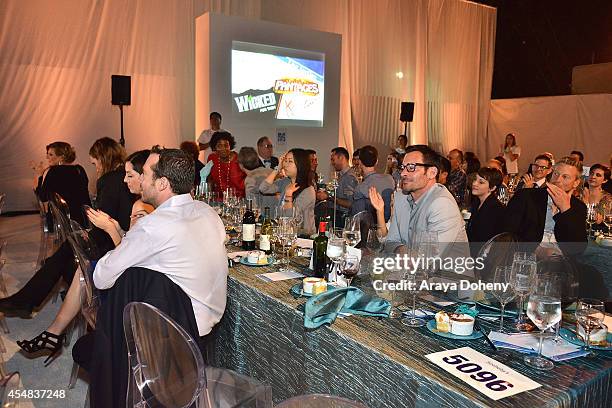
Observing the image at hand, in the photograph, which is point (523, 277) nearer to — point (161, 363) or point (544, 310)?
point (544, 310)

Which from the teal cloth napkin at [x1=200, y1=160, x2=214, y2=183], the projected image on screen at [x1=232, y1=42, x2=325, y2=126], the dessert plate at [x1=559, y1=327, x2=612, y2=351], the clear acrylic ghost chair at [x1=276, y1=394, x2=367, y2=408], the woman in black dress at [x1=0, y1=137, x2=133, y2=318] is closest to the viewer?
the clear acrylic ghost chair at [x1=276, y1=394, x2=367, y2=408]

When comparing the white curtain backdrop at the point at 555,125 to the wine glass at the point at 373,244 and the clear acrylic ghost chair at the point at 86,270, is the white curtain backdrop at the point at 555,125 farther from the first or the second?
the clear acrylic ghost chair at the point at 86,270

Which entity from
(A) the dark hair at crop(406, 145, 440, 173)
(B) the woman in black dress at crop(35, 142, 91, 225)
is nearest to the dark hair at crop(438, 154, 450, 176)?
(A) the dark hair at crop(406, 145, 440, 173)

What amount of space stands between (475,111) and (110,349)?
14725 mm

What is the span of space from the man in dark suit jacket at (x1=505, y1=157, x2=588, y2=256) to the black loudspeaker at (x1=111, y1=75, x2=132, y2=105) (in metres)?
6.62

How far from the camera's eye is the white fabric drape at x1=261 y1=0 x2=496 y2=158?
39.8ft

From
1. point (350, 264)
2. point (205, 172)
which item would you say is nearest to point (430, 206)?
point (350, 264)

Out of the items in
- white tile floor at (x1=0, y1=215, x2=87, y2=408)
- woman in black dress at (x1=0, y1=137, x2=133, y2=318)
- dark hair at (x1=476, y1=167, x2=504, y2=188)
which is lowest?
white tile floor at (x1=0, y1=215, x2=87, y2=408)

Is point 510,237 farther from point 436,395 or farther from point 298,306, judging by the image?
point 436,395

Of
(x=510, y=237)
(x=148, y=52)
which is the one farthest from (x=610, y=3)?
(x=510, y=237)

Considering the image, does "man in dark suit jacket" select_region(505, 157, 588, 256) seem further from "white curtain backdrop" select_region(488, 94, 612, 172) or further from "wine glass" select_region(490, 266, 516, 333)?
"white curtain backdrop" select_region(488, 94, 612, 172)

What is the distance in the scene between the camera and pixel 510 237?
2480 millimetres

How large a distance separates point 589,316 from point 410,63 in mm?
12654

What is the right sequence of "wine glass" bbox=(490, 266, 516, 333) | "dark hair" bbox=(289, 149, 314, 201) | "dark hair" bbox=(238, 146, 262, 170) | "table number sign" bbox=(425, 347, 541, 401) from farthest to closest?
"dark hair" bbox=(238, 146, 262, 170) → "dark hair" bbox=(289, 149, 314, 201) → "wine glass" bbox=(490, 266, 516, 333) → "table number sign" bbox=(425, 347, 541, 401)
